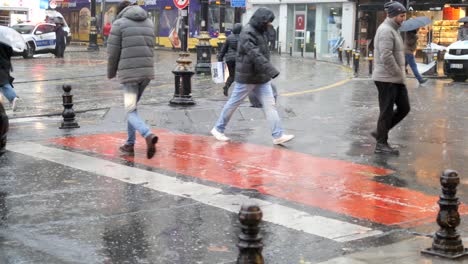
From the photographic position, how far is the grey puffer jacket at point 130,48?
8.66 meters

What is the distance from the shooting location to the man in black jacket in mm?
9672

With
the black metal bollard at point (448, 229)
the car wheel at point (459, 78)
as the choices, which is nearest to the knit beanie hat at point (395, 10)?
the black metal bollard at point (448, 229)

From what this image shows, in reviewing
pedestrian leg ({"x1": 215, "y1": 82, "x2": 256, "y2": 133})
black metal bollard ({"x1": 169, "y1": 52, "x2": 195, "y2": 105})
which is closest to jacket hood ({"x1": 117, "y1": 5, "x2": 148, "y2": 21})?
pedestrian leg ({"x1": 215, "y1": 82, "x2": 256, "y2": 133})

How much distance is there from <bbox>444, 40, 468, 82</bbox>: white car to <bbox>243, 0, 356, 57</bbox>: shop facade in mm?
18309

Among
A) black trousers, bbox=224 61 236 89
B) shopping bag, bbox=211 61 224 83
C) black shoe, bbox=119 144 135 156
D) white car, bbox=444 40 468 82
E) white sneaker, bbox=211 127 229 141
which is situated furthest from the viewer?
white car, bbox=444 40 468 82

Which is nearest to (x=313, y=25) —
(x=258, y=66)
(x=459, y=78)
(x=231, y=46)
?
(x=459, y=78)

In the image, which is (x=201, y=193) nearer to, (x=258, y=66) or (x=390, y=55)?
(x=258, y=66)

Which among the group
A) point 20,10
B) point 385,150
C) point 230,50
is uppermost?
point 20,10

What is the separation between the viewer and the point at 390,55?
9.29 m

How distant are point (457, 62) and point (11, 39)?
16136 mm

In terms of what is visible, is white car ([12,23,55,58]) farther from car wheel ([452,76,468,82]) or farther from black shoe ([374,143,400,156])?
black shoe ([374,143,400,156])

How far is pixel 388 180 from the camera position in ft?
26.0

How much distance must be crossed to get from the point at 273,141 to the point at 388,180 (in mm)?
2517

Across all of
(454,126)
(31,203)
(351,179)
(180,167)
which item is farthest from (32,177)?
(454,126)
